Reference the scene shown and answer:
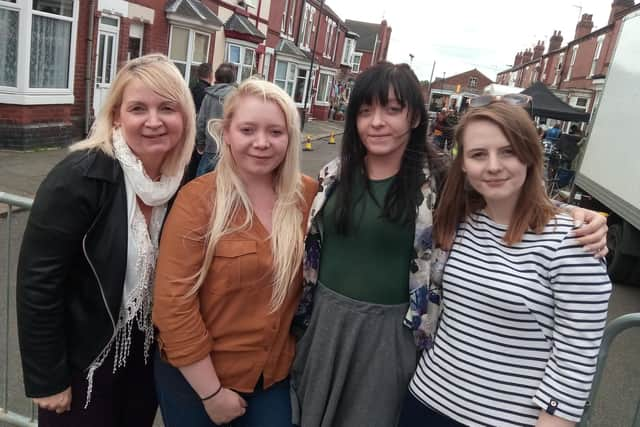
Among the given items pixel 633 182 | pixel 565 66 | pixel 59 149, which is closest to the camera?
pixel 633 182

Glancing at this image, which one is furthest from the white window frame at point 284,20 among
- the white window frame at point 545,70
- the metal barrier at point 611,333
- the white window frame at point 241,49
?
the white window frame at point 545,70

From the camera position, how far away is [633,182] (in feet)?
20.4

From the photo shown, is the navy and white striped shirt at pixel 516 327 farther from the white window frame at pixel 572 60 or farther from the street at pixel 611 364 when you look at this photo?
the white window frame at pixel 572 60

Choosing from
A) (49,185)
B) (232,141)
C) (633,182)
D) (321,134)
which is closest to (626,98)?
(633,182)

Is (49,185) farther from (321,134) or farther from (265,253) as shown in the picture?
(321,134)

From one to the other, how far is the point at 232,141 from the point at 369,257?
668mm

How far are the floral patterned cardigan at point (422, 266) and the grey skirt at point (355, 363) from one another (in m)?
0.05

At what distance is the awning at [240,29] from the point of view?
56.6 ft

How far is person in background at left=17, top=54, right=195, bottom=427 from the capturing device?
1.64 metres

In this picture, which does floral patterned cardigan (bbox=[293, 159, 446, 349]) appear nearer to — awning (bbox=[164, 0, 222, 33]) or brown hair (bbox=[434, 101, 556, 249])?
brown hair (bbox=[434, 101, 556, 249])

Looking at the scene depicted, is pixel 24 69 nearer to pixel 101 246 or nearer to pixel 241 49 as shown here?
pixel 101 246

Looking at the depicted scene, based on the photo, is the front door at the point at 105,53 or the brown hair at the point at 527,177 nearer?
the brown hair at the point at 527,177

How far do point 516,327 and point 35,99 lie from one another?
10.5 meters

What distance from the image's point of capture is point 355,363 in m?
1.84
